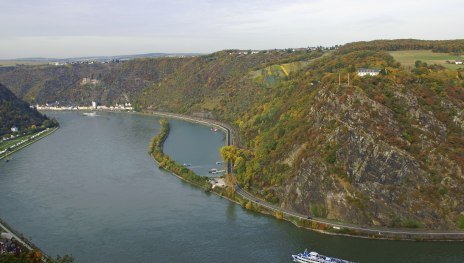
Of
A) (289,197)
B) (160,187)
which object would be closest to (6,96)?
(160,187)

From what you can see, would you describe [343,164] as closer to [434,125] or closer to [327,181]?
[327,181]

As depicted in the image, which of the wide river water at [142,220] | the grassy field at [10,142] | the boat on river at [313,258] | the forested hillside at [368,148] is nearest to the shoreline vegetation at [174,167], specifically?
the wide river water at [142,220]

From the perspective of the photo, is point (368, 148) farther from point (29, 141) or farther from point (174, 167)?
point (29, 141)

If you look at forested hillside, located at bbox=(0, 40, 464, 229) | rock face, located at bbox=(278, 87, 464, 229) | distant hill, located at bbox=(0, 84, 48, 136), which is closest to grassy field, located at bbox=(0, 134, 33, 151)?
distant hill, located at bbox=(0, 84, 48, 136)

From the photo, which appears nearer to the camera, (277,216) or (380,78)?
(277,216)

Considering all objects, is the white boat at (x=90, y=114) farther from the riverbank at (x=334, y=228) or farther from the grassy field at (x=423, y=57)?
the riverbank at (x=334, y=228)
